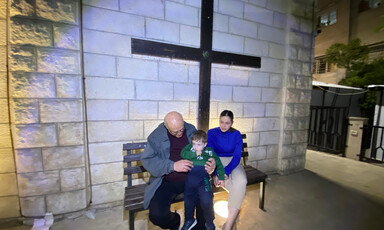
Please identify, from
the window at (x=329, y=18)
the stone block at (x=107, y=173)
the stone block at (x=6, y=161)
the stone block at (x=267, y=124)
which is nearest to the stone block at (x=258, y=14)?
the stone block at (x=267, y=124)

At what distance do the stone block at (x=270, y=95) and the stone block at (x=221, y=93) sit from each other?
83 centimetres

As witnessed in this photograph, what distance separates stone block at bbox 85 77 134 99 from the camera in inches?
97.4

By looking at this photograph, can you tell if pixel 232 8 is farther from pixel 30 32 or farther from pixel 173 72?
pixel 30 32

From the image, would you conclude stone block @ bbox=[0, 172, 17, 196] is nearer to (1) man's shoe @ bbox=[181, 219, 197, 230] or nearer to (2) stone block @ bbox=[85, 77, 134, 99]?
(2) stone block @ bbox=[85, 77, 134, 99]

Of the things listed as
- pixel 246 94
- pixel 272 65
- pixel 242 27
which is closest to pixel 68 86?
pixel 246 94

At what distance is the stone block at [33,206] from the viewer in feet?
7.32

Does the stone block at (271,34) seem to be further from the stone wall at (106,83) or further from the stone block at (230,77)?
the stone block at (230,77)

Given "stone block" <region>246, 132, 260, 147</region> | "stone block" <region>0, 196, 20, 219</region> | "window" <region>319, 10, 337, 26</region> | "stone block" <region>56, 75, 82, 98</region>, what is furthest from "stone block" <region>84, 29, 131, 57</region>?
"window" <region>319, 10, 337, 26</region>

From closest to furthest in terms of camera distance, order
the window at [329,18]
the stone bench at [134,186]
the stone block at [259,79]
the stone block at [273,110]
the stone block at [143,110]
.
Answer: the stone bench at [134,186]
the stone block at [143,110]
the stone block at [259,79]
the stone block at [273,110]
the window at [329,18]

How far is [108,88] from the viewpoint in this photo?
2551 millimetres

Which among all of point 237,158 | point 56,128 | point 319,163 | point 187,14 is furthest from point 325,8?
point 56,128

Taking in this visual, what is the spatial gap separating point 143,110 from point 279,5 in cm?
361

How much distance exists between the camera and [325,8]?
53.0 ft

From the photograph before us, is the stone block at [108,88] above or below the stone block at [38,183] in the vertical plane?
above
